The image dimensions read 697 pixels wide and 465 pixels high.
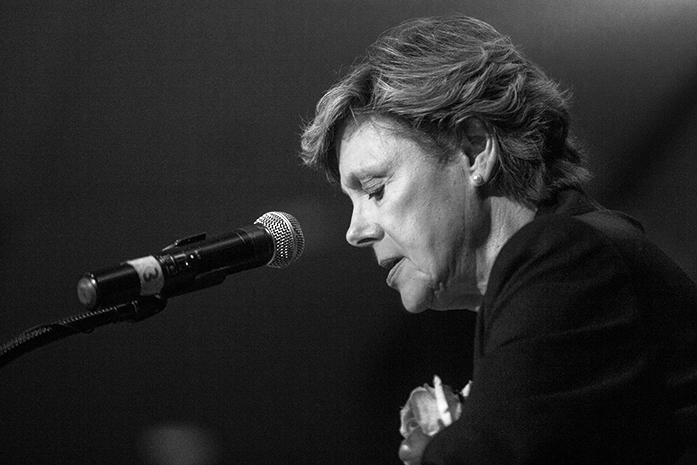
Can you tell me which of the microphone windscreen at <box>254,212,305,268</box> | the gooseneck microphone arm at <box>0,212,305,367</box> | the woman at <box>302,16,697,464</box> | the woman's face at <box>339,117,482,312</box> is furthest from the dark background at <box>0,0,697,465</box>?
the gooseneck microphone arm at <box>0,212,305,367</box>

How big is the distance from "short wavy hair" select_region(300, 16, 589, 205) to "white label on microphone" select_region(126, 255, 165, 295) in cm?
57

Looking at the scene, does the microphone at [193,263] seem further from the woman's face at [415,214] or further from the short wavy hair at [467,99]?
the short wavy hair at [467,99]

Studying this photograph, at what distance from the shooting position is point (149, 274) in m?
1.24

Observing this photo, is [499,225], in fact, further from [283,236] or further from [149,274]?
[149,274]

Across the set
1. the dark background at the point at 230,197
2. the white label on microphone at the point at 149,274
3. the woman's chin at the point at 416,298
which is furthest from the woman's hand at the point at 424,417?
the dark background at the point at 230,197

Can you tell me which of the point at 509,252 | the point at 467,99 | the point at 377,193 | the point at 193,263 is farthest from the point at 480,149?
the point at 193,263

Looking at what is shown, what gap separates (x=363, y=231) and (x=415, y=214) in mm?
118

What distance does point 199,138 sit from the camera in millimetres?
2053

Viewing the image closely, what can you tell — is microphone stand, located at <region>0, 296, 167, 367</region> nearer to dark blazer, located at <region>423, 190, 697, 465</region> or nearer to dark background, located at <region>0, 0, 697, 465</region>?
dark blazer, located at <region>423, 190, 697, 465</region>

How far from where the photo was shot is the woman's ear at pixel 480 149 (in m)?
1.61

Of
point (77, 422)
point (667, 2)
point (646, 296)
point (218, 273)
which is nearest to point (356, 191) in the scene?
point (218, 273)

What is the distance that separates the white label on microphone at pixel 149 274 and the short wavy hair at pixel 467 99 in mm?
566

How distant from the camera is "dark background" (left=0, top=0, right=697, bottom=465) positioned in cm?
199

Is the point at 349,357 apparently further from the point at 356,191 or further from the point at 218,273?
the point at 218,273
